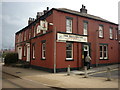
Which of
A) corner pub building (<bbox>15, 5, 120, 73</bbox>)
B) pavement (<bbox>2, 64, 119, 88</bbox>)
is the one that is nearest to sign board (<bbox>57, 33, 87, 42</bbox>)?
corner pub building (<bbox>15, 5, 120, 73</bbox>)

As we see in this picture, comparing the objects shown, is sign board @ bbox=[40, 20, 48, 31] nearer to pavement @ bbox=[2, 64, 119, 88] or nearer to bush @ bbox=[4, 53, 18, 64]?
pavement @ bbox=[2, 64, 119, 88]

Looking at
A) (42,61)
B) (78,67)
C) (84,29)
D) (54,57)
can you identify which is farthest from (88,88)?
(84,29)

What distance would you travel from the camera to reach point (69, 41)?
15211 millimetres

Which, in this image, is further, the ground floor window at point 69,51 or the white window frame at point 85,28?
the white window frame at point 85,28

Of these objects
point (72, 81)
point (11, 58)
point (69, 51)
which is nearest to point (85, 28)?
point (69, 51)

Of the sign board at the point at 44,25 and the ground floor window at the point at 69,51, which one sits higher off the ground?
the sign board at the point at 44,25

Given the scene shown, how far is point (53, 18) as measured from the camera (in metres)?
14.3

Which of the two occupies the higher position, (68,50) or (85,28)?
(85,28)

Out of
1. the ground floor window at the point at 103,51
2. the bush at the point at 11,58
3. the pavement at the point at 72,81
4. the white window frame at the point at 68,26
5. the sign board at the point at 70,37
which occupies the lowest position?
the pavement at the point at 72,81

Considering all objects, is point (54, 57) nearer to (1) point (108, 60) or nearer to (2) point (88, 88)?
(2) point (88, 88)

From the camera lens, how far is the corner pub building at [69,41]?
14.4 m

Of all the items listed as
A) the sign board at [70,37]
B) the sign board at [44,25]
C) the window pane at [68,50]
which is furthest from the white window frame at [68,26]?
the sign board at [44,25]

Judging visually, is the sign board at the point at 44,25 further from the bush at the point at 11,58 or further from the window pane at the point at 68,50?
the bush at the point at 11,58

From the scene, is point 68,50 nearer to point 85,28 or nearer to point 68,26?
point 68,26
